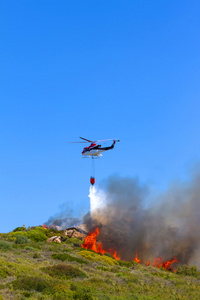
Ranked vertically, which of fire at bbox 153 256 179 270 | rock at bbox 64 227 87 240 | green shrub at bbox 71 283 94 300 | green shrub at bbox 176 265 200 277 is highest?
rock at bbox 64 227 87 240

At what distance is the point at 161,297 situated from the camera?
2658cm

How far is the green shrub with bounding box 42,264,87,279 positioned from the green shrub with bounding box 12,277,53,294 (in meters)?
4.57

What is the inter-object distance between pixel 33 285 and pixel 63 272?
709cm

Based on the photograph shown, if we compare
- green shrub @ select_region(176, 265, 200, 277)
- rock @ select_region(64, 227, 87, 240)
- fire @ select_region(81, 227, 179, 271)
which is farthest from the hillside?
rock @ select_region(64, 227, 87, 240)

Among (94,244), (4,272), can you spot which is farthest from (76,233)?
(4,272)

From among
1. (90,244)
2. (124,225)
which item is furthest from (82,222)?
(90,244)

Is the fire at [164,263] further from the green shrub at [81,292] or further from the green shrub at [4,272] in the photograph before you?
the green shrub at [4,272]

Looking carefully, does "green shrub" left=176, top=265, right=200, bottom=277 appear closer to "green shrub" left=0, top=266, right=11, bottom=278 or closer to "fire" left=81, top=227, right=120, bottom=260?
"fire" left=81, top=227, right=120, bottom=260

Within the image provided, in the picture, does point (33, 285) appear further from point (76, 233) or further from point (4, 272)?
point (76, 233)

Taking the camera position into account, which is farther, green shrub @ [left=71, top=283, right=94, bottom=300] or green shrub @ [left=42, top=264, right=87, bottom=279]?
green shrub @ [left=42, top=264, right=87, bottom=279]

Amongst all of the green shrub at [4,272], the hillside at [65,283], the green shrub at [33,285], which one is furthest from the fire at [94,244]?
the green shrub at [33,285]

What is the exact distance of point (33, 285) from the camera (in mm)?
23484

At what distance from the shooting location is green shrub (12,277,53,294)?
22938 mm

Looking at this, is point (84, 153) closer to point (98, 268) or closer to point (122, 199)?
point (122, 199)
